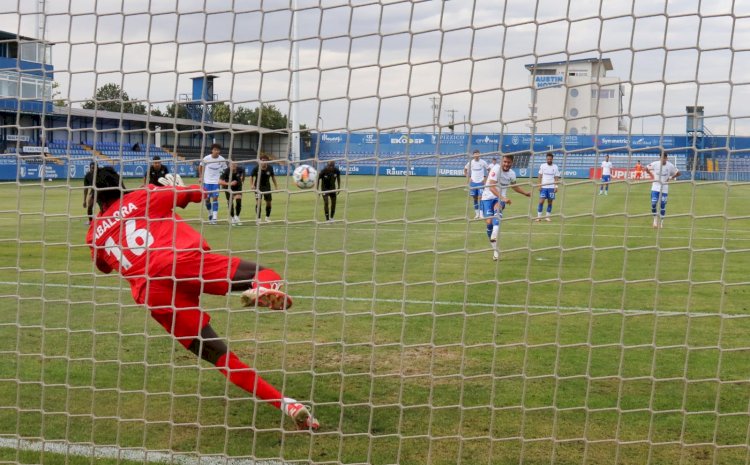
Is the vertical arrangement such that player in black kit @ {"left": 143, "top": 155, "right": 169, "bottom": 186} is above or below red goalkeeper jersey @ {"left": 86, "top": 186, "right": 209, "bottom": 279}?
above

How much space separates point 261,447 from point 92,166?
2136 millimetres

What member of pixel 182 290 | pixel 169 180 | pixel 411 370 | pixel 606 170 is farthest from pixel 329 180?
pixel 182 290

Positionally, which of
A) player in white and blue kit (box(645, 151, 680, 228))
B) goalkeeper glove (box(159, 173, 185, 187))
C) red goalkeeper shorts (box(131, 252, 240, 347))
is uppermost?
player in white and blue kit (box(645, 151, 680, 228))

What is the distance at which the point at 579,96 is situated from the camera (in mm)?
4727

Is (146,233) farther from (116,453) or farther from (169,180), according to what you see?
(116,453)

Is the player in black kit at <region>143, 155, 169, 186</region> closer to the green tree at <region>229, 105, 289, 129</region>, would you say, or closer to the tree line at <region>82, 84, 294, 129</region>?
the tree line at <region>82, 84, 294, 129</region>

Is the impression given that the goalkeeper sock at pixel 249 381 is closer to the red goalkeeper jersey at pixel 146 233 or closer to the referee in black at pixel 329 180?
the red goalkeeper jersey at pixel 146 233

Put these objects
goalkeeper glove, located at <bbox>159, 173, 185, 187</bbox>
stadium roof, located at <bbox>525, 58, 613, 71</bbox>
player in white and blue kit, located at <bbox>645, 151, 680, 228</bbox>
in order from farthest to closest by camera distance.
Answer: goalkeeper glove, located at <bbox>159, 173, 185, 187</bbox>, stadium roof, located at <bbox>525, 58, 613, 71</bbox>, player in white and blue kit, located at <bbox>645, 151, 680, 228</bbox>

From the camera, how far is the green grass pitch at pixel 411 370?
4.88 m

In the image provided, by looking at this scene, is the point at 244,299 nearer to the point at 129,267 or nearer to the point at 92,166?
the point at 129,267

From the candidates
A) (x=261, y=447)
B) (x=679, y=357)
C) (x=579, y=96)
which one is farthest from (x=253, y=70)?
(x=679, y=357)

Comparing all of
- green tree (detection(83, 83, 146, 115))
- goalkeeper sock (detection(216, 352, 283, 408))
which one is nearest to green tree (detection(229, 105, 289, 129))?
green tree (detection(83, 83, 146, 115))

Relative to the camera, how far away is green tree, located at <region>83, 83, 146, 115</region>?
4.91 m

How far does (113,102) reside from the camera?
4.91 m
